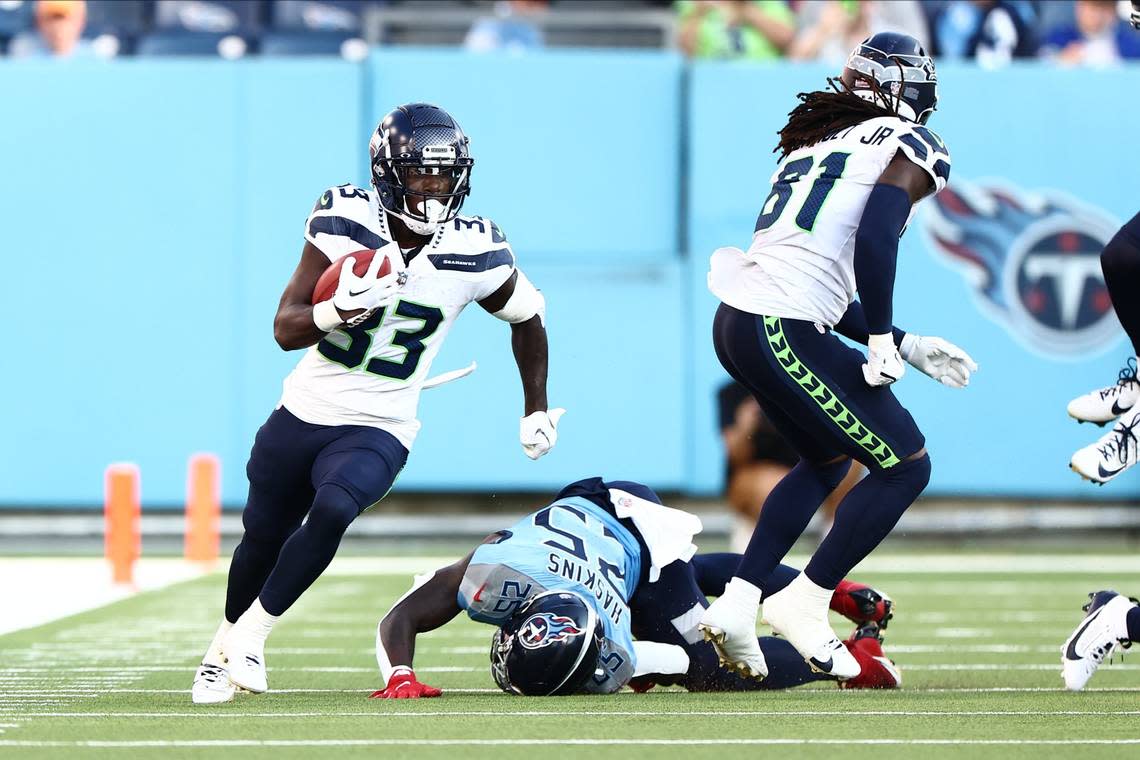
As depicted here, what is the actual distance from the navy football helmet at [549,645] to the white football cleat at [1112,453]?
1.24 m

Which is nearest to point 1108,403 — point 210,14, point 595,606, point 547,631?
point 595,606

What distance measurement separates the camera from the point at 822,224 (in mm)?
4355

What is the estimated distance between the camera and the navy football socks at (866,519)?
4.26 meters

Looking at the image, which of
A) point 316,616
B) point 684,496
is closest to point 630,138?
point 684,496

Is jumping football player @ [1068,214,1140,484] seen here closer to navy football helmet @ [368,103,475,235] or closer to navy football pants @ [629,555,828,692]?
navy football pants @ [629,555,828,692]

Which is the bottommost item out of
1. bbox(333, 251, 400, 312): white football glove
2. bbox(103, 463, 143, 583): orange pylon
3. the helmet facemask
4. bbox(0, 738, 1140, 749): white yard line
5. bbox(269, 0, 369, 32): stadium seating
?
bbox(103, 463, 143, 583): orange pylon

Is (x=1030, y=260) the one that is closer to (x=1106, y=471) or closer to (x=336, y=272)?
(x=1106, y=471)

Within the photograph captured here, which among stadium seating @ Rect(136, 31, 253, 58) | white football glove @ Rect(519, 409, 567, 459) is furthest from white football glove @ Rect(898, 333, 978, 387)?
stadium seating @ Rect(136, 31, 253, 58)

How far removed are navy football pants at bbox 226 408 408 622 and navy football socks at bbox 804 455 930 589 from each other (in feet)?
3.59

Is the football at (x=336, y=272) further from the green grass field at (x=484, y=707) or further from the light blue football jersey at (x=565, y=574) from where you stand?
the green grass field at (x=484, y=707)

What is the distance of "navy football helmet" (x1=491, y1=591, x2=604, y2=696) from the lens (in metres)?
4.01

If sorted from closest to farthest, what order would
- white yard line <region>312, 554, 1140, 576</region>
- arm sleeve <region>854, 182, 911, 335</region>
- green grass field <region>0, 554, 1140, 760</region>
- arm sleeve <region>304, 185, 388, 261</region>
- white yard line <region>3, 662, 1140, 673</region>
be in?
green grass field <region>0, 554, 1140, 760</region>
arm sleeve <region>854, 182, 911, 335</region>
arm sleeve <region>304, 185, 388, 261</region>
white yard line <region>3, 662, 1140, 673</region>
white yard line <region>312, 554, 1140, 576</region>

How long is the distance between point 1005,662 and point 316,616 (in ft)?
9.23

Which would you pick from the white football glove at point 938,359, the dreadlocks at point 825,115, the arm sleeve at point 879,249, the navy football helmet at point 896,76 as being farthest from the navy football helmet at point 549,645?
the navy football helmet at point 896,76
